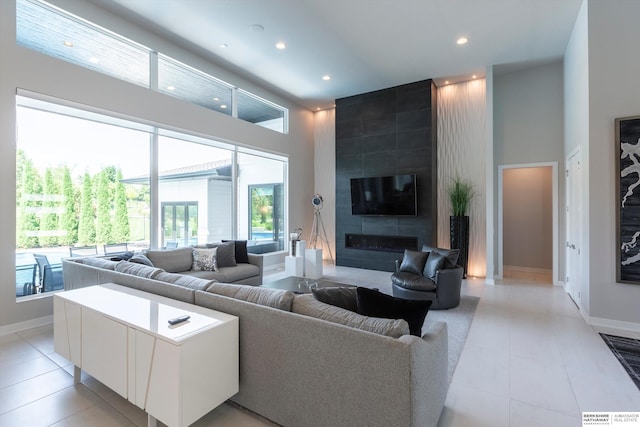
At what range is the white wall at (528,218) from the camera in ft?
21.7

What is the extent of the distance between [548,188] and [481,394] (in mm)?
6109

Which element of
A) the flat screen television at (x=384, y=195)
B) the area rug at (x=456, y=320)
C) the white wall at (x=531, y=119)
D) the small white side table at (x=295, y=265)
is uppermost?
the white wall at (x=531, y=119)

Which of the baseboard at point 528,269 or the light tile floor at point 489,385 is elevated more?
the baseboard at point 528,269

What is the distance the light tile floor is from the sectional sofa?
325 millimetres

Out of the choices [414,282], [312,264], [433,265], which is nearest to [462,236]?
[433,265]

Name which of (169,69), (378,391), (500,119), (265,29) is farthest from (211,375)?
(500,119)

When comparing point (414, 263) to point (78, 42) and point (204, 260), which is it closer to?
point (204, 260)

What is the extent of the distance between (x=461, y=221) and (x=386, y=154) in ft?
7.27

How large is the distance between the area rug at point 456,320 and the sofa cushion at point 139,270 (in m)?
2.82

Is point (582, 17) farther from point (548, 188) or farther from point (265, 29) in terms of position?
point (265, 29)

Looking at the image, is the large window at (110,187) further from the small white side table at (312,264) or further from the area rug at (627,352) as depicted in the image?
the area rug at (627,352)

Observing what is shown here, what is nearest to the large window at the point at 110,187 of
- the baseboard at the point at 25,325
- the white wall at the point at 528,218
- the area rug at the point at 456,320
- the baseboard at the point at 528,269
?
the baseboard at the point at 25,325

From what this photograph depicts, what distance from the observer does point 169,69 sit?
5.05m

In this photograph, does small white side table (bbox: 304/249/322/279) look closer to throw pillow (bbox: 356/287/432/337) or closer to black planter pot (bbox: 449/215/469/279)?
black planter pot (bbox: 449/215/469/279)
